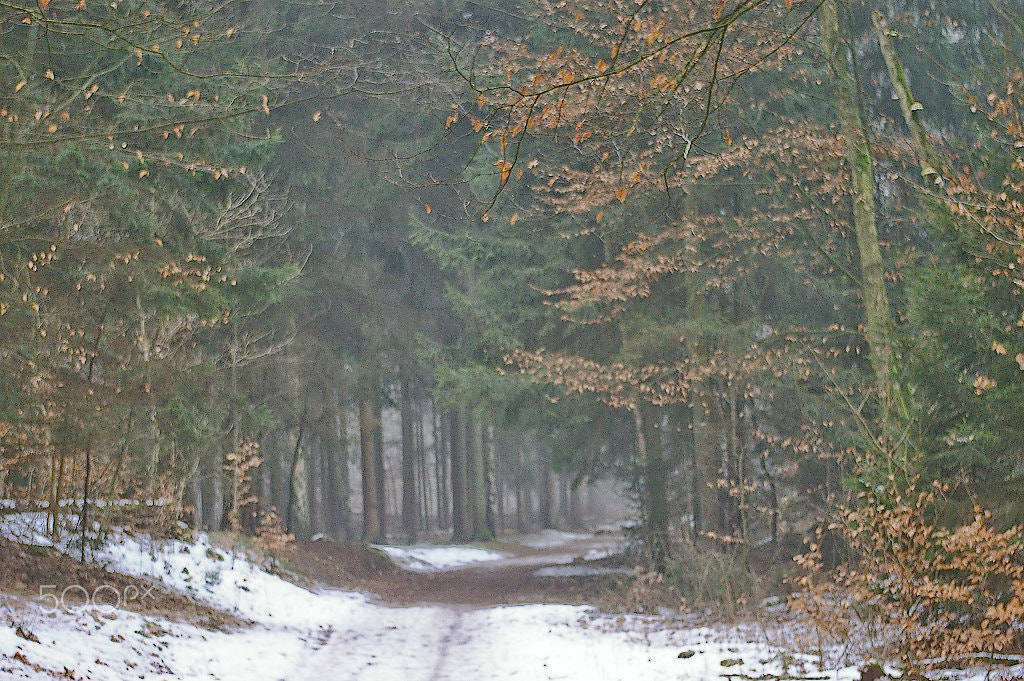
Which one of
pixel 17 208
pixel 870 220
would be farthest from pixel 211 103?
pixel 870 220

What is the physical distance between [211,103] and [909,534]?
826cm

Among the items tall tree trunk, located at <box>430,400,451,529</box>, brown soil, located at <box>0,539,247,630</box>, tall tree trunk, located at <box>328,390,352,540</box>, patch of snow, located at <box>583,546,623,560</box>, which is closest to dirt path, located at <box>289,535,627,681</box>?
patch of snow, located at <box>583,546,623,560</box>

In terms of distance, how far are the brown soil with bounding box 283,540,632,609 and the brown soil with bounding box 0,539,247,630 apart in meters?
4.27

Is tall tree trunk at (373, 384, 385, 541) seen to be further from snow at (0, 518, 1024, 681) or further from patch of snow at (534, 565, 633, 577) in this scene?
snow at (0, 518, 1024, 681)

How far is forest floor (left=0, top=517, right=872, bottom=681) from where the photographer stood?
312 inches

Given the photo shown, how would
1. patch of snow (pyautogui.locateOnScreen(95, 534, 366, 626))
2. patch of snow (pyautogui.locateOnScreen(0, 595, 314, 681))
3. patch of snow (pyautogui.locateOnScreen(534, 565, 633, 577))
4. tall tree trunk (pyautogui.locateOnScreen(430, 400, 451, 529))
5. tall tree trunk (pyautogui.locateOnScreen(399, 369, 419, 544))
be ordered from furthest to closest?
tall tree trunk (pyautogui.locateOnScreen(430, 400, 451, 529)) < tall tree trunk (pyautogui.locateOnScreen(399, 369, 419, 544)) < patch of snow (pyautogui.locateOnScreen(534, 565, 633, 577)) < patch of snow (pyautogui.locateOnScreen(95, 534, 366, 626)) < patch of snow (pyautogui.locateOnScreen(0, 595, 314, 681))

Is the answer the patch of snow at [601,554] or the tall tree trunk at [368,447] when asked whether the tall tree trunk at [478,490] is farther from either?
the patch of snow at [601,554]

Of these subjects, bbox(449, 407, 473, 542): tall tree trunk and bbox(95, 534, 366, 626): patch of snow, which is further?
bbox(449, 407, 473, 542): tall tree trunk

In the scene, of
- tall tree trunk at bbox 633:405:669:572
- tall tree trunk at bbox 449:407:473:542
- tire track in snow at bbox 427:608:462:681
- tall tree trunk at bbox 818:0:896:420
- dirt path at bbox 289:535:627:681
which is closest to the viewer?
tire track in snow at bbox 427:608:462:681

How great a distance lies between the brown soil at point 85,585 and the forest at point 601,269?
48 cm

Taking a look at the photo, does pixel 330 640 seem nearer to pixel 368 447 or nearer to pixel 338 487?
pixel 368 447

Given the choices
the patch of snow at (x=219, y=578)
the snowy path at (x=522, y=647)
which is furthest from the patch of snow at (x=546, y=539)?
the snowy path at (x=522, y=647)

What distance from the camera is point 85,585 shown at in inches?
387

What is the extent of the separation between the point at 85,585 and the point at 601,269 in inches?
366
